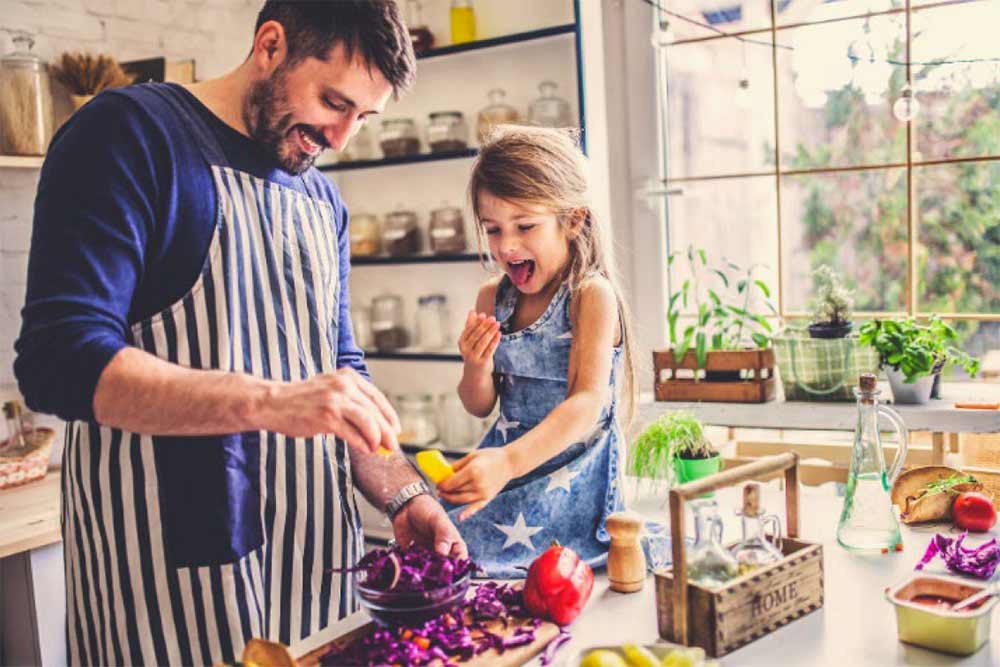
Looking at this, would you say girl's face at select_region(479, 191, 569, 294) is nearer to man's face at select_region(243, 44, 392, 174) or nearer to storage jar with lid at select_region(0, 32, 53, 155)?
man's face at select_region(243, 44, 392, 174)

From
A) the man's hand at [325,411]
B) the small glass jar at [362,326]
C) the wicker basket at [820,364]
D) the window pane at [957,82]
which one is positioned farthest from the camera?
the small glass jar at [362,326]

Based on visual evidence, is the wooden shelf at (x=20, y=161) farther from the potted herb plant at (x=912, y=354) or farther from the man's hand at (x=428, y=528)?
the potted herb plant at (x=912, y=354)

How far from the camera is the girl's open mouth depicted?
6.27 ft

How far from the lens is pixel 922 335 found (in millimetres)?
2531

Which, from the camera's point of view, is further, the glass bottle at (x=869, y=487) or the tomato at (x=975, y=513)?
the tomato at (x=975, y=513)

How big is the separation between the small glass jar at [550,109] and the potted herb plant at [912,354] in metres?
1.31

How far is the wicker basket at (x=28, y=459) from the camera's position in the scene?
2736 millimetres

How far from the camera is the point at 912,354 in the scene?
2516 millimetres

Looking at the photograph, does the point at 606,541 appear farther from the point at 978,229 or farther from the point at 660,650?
the point at 978,229

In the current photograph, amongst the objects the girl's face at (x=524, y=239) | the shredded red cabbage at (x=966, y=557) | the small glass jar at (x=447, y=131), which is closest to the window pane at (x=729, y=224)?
the small glass jar at (x=447, y=131)

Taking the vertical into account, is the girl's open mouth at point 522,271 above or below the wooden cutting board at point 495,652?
above

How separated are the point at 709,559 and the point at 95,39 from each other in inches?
113

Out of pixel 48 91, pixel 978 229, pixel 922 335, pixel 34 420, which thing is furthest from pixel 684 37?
pixel 34 420

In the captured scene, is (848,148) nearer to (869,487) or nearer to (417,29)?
(417,29)
